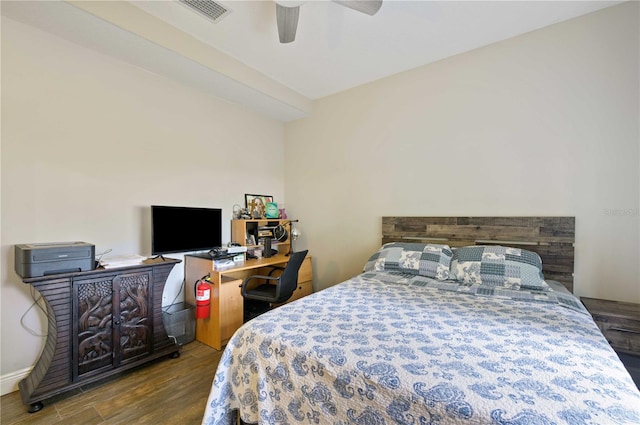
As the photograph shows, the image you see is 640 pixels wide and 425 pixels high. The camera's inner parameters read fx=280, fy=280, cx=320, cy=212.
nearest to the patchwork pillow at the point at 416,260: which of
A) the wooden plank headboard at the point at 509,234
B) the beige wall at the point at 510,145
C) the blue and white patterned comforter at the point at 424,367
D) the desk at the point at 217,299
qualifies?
the wooden plank headboard at the point at 509,234

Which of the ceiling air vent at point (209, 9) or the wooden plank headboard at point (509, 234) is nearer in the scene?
the ceiling air vent at point (209, 9)

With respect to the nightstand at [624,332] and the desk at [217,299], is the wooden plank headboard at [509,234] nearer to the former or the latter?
the nightstand at [624,332]

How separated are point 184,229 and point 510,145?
10.4 feet

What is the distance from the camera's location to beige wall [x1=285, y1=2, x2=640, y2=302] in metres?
2.14

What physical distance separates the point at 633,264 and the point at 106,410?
383 cm

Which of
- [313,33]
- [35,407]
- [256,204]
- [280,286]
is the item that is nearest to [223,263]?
[280,286]

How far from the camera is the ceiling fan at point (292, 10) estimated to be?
71.4 inches

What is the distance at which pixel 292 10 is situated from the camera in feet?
6.33

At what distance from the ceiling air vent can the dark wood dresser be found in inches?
79.2

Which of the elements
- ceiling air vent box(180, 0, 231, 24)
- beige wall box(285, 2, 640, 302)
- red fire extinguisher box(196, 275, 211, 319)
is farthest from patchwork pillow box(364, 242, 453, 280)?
ceiling air vent box(180, 0, 231, 24)

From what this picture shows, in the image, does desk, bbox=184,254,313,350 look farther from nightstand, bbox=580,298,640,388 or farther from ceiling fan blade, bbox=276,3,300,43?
nightstand, bbox=580,298,640,388

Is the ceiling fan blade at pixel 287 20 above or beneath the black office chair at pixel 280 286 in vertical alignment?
above

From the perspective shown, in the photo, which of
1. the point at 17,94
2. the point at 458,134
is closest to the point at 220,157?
the point at 17,94

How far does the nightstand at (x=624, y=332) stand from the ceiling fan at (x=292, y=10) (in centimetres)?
254
